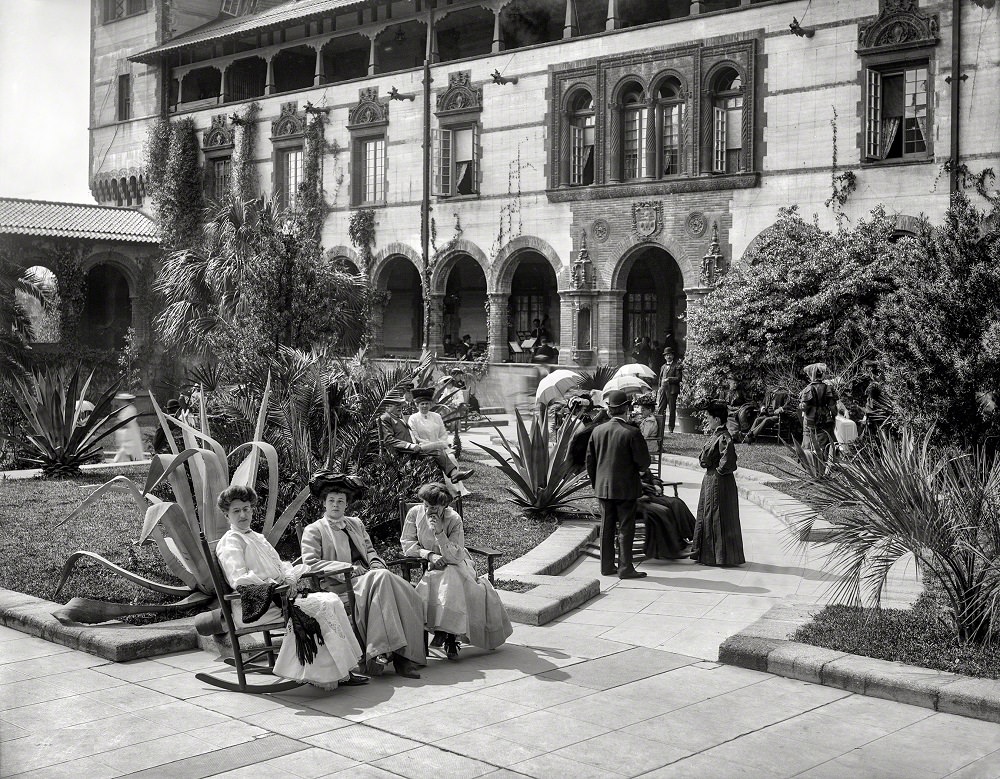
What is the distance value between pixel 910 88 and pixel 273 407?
20.0 meters

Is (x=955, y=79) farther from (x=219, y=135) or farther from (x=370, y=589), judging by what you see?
(x=219, y=135)

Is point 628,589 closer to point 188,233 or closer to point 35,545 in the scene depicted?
point 35,545

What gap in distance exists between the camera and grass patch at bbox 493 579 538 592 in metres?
9.17

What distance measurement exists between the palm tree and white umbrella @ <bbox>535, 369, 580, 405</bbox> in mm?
8306

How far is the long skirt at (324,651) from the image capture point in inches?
257

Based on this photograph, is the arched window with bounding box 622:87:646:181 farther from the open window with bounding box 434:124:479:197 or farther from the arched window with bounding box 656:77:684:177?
the open window with bounding box 434:124:479:197

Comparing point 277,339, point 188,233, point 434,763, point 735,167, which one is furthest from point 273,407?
point 188,233

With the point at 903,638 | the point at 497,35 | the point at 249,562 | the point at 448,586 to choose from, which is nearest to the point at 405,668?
the point at 448,586

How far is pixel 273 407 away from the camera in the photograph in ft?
35.9

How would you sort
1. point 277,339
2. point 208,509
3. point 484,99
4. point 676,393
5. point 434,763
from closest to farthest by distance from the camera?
point 434,763
point 208,509
point 277,339
point 676,393
point 484,99

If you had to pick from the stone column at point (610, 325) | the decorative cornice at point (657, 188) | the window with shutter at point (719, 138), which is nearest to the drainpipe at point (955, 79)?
the decorative cornice at point (657, 188)

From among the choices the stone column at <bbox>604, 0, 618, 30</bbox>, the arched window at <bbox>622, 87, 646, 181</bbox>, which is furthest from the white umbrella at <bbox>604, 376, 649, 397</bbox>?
the stone column at <bbox>604, 0, 618, 30</bbox>

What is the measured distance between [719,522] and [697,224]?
62.7 ft

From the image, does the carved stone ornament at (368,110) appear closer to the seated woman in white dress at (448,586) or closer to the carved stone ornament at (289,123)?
the carved stone ornament at (289,123)
